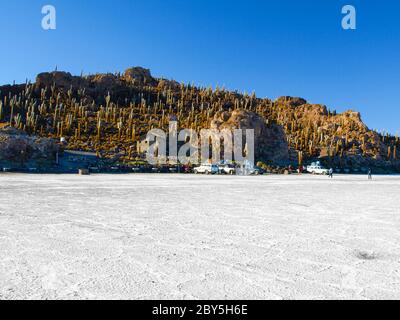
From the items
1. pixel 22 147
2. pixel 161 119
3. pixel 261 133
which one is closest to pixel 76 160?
pixel 22 147

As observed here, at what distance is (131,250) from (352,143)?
237 ft

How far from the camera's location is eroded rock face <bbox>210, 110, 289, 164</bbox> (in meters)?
53.4

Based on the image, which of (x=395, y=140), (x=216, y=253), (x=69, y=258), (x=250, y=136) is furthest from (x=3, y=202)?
(x=395, y=140)

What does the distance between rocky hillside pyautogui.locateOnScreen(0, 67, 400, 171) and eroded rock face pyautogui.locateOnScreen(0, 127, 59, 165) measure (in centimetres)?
905

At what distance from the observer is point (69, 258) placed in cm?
425

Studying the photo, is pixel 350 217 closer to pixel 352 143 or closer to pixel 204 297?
pixel 204 297

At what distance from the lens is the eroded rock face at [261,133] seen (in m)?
53.4

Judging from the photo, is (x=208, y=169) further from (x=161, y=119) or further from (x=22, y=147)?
(x=161, y=119)

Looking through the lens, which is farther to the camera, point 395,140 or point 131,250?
point 395,140

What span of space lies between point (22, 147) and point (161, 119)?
103 feet

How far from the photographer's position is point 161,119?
219ft
